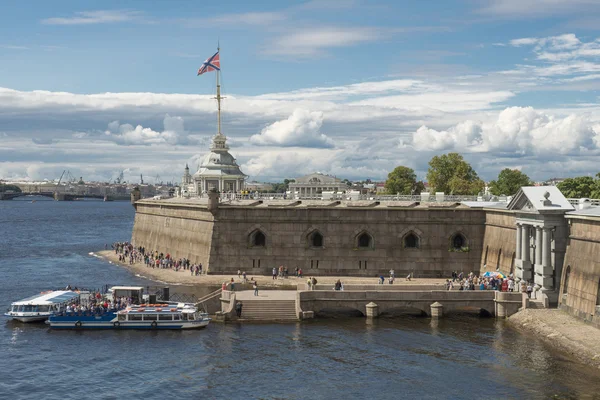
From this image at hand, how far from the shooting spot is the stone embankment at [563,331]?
41487 mm

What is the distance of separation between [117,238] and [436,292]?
282 ft

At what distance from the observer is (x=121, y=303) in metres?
53.3

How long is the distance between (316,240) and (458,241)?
1215 centimetres

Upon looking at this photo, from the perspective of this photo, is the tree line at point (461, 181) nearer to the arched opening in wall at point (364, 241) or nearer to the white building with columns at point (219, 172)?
the white building with columns at point (219, 172)

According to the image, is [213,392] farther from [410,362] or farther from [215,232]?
[215,232]

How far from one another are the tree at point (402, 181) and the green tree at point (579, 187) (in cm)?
2796

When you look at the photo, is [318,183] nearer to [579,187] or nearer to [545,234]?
[579,187]

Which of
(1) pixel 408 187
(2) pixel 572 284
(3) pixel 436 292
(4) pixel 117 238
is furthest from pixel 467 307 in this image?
(4) pixel 117 238

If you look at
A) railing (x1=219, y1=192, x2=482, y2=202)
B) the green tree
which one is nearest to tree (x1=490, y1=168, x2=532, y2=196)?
the green tree

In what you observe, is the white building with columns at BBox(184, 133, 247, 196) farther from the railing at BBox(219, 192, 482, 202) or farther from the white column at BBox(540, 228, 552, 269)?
the white column at BBox(540, 228, 552, 269)

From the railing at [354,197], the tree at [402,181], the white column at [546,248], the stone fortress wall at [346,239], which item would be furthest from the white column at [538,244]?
the tree at [402,181]

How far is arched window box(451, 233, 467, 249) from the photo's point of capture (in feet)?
218

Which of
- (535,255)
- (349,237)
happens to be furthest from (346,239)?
(535,255)

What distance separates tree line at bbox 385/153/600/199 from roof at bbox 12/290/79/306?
2513 inches
